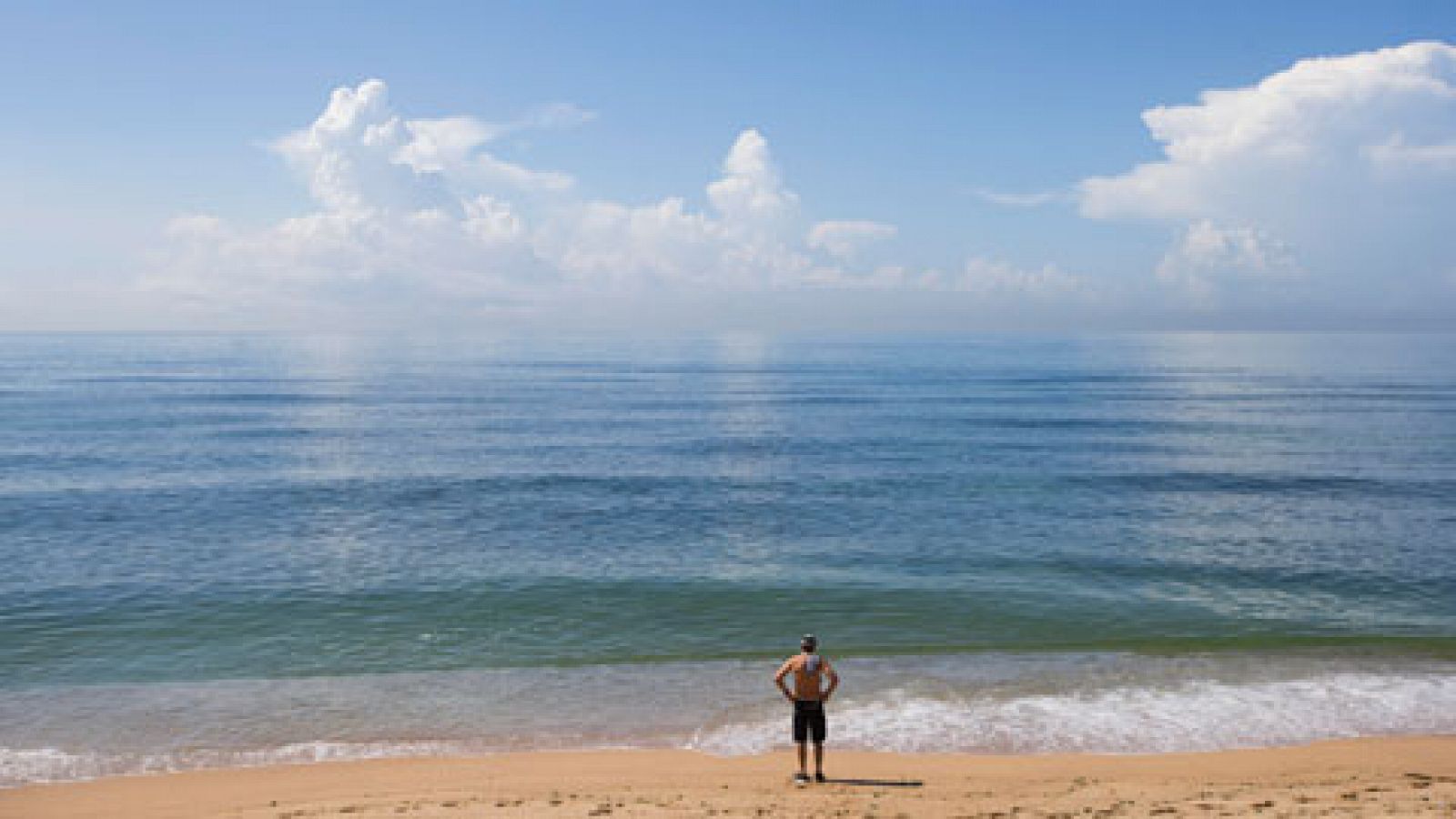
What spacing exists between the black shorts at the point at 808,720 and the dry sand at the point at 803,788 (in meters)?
0.78

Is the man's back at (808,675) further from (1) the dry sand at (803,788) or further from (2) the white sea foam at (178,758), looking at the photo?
(2) the white sea foam at (178,758)

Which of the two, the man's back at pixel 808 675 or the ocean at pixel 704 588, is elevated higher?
the man's back at pixel 808 675

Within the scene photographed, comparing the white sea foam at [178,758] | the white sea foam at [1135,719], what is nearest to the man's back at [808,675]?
the white sea foam at [1135,719]

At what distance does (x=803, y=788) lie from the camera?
14.5 meters

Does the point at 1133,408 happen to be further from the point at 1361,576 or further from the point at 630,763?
the point at 630,763

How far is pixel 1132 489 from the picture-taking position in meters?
43.2

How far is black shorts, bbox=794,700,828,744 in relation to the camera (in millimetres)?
14758

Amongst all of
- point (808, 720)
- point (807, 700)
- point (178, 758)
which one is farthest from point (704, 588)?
point (178, 758)

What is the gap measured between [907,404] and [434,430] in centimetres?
4191

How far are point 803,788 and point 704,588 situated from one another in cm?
1370

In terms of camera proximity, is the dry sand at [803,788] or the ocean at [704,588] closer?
the dry sand at [803,788]

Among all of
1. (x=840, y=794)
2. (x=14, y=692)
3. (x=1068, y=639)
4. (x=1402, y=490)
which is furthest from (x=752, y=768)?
(x=1402, y=490)

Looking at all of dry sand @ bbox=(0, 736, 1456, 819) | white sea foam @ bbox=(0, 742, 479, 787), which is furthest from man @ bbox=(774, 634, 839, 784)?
white sea foam @ bbox=(0, 742, 479, 787)

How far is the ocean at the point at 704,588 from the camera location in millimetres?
18234
